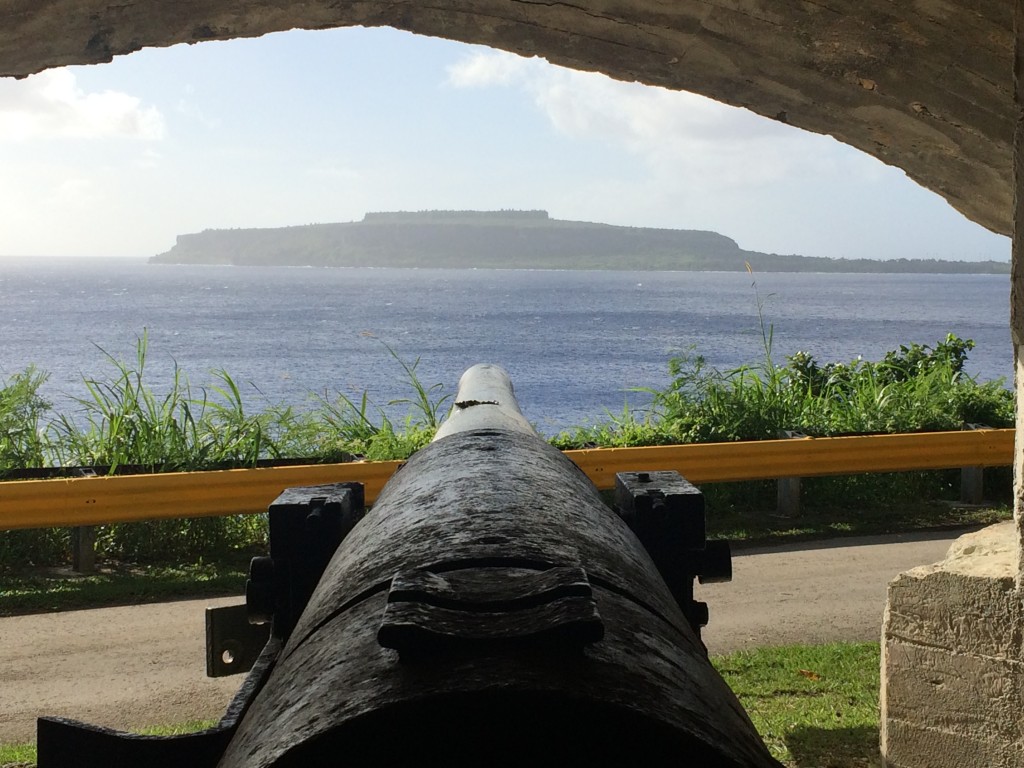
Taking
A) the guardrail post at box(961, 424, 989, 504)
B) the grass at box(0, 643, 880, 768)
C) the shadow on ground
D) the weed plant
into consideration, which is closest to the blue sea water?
Answer: the weed plant

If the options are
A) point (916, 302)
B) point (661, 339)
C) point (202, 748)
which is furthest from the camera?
point (916, 302)

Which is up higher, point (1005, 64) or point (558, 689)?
point (1005, 64)

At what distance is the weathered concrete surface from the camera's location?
11.4 feet

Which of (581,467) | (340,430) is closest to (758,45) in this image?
(581,467)

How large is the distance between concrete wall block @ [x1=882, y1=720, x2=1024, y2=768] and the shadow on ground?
0.48m

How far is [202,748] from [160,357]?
56.8 metres

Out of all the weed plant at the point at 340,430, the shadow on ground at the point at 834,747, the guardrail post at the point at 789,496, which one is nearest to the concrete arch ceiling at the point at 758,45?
the shadow on ground at the point at 834,747

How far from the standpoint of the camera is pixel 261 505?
22.8 feet

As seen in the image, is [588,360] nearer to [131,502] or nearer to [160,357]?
[160,357]

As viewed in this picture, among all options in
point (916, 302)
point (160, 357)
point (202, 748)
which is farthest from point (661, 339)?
point (916, 302)

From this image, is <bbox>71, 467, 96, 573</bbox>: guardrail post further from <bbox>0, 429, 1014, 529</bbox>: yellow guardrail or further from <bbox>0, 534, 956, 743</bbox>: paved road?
<bbox>0, 534, 956, 743</bbox>: paved road

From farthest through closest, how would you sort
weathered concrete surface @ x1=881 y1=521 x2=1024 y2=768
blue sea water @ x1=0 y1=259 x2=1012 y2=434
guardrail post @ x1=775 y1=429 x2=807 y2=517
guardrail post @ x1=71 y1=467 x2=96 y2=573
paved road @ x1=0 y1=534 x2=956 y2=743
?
blue sea water @ x1=0 y1=259 x2=1012 y2=434
guardrail post @ x1=775 y1=429 x2=807 y2=517
guardrail post @ x1=71 y1=467 x2=96 y2=573
paved road @ x1=0 y1=534 x2=956 y2=743
weathered concrete surface @ x1=881 y1=521 x2=1024 y2=768

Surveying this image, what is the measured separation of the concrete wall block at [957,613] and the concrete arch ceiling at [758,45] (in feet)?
4.47

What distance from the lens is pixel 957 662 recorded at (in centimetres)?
359
